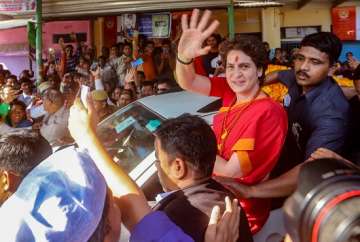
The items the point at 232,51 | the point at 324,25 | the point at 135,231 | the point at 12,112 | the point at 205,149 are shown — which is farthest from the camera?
the point at 324,25

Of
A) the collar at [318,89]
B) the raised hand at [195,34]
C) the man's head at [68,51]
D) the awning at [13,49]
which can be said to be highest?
the awning at [13,49]

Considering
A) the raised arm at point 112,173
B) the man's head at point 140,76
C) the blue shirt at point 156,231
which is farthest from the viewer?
the man's head at point 140,76

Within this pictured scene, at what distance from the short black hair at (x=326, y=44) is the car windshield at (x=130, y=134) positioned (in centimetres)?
115

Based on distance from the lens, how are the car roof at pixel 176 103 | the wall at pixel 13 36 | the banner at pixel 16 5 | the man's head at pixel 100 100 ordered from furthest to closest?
the wall at pixel 13 36 → the banner at pixel 16 5 → the man's head at pixel 100 100 → the car roof at pixel 176 103

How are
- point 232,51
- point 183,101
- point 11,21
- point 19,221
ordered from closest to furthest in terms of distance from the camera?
point 19,221
point 232,51
point 183,101
point 11,21

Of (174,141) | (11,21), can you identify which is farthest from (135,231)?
(11,21)

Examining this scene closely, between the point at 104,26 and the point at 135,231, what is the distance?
12.8 m

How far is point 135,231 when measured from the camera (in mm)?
1400

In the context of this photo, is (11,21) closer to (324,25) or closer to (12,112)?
(12,112)

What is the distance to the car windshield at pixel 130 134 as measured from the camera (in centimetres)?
314

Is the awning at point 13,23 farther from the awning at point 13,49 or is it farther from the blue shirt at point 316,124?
the blue shirt at point 316,124

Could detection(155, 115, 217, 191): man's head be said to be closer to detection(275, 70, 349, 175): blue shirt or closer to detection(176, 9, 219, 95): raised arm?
detection(176, 9, 219, 95): raised arm

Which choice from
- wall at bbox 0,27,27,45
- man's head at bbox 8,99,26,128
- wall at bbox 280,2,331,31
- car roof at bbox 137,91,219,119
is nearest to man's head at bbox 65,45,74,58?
wall at bbox 0,27,27,45

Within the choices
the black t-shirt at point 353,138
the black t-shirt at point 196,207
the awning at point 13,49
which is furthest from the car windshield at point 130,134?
the awning at point 13,49
